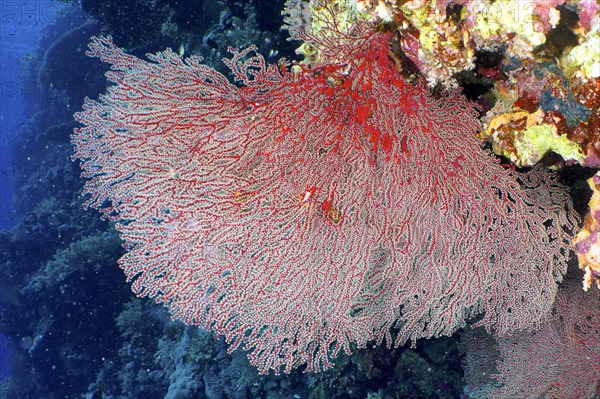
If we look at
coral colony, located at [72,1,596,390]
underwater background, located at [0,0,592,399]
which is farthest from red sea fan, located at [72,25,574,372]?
underwater background, located at [0,0,592,399]

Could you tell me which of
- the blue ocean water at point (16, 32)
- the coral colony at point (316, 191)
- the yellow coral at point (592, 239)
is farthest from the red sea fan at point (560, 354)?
the blue ocean water at point (16, 32)

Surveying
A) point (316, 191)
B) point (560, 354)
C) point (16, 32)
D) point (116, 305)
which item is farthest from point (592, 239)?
point (16, 32)

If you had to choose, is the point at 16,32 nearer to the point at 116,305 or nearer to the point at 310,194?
the point at 116,305

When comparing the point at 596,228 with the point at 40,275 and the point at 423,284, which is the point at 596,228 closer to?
the point at 423,284

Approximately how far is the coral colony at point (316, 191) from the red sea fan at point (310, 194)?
0.03ft

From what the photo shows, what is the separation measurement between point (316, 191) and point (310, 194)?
5 centimetres

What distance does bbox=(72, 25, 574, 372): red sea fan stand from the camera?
2.98m

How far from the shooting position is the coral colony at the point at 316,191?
298 centimetres

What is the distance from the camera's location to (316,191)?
118 inches

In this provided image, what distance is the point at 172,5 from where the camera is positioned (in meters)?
9.05

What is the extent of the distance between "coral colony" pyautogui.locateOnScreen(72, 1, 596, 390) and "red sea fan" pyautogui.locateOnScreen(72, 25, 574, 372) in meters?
0.01

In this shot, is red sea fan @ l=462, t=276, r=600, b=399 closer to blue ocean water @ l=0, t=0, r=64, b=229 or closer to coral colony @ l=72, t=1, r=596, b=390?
coral colony @ l=72, t=1, r=596, b=390

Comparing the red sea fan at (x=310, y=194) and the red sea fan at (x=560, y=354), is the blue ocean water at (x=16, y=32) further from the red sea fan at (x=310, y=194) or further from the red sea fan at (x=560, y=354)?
the red sea fan at (x=560, y=354)

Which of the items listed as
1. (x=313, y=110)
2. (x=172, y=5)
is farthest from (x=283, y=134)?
(x=172, y=5)
